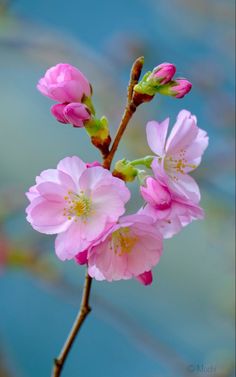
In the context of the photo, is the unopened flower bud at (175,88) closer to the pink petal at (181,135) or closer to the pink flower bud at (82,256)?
the pink petal at (181,135)

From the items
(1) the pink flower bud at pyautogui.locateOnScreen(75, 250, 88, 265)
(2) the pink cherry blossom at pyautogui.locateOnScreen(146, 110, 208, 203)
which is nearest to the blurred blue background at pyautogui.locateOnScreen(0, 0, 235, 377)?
(2) the pink cherry blossom at pyautogui.locateOnScreen(146, 110, 208, 203)

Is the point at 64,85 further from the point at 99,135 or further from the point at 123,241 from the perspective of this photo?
the point at 123,241

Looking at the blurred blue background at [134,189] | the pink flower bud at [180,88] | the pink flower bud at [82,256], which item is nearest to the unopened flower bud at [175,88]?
the pink flower bud at [180,88]

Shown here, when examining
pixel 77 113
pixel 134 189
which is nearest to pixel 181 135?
pixel 77 113

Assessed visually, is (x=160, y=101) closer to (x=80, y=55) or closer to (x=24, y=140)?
(x=80, y=55)

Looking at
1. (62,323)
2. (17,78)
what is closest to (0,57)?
(17,78)
